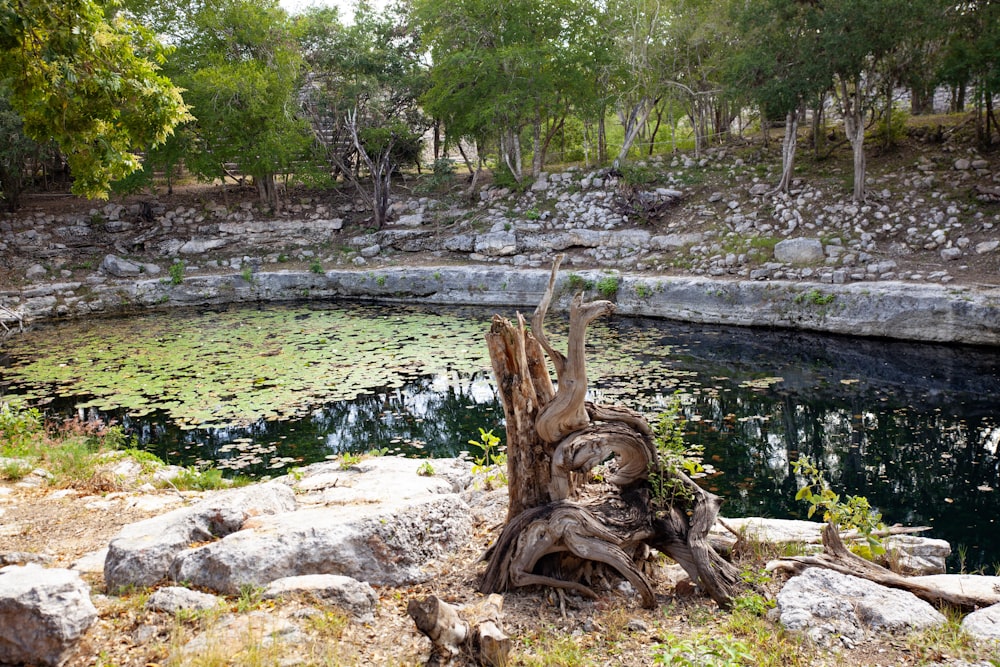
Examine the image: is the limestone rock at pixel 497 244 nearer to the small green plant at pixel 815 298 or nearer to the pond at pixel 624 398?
the pond at pixel 624 398

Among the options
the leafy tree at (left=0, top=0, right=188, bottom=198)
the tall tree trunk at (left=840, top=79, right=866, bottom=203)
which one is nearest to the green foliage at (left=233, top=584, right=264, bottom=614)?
the leafy tree at (left=0, top=0, right=188, bottom=198)

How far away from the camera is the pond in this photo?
777 cm

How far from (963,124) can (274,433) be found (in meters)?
19.5

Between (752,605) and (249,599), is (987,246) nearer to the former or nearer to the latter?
(752,605)

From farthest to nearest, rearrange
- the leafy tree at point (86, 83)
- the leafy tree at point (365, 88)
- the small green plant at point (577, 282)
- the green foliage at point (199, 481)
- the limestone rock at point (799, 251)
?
the leafy tree at point (365, 88) → the small green plant at point (577, 282) → the limestone rock at point (799, 251) → the green foliage at point (199, 481) → the leafy tree at point (86, 83)

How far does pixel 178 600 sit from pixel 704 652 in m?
2.75

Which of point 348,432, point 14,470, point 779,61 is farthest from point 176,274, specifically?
point 779,61

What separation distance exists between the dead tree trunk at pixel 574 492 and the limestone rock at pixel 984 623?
1.20 metres

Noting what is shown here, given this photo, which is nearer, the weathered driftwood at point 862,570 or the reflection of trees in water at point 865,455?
the weathered driftwood at point 862,570

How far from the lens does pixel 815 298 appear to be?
14258 millimetres

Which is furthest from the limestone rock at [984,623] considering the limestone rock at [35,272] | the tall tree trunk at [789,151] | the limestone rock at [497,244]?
the limestone rock at [35,272]

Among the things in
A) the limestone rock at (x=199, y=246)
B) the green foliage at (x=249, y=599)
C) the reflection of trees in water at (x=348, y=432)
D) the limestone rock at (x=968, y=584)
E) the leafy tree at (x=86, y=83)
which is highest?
the leafy tree at (x=86, y=83)

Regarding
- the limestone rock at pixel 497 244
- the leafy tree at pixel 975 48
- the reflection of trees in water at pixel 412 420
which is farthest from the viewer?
the limestone rock at pixel 497 244

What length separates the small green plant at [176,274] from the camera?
19938 millimetres
